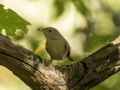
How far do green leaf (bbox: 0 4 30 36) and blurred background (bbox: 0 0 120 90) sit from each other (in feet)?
2.42

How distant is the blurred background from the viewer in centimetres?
334

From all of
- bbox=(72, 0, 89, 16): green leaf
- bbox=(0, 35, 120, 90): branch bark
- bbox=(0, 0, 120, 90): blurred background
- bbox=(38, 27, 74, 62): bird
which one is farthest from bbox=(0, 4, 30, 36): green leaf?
bbox=(72, 0, 89, 16): green leaf

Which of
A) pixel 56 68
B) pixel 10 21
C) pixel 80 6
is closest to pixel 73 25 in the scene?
pixel 80 6

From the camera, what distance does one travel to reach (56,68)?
262cm

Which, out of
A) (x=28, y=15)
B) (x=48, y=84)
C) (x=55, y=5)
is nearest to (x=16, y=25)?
(x=48, y=84)

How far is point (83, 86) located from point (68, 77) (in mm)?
138

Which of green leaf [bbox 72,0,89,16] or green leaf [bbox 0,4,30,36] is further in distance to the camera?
green leaf [bbox 72,0,89,16]

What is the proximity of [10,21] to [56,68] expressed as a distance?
0.59m

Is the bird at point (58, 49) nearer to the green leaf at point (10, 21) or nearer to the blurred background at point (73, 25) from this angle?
the blurred background at point (73, 25)

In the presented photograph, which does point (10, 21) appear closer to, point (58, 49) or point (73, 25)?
point (58, 49)

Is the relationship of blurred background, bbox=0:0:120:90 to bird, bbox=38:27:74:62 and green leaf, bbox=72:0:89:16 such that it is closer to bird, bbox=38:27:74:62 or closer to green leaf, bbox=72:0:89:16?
green leaf, bbox=72:0:89:16

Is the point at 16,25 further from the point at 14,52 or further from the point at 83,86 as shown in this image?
the point at 83,86

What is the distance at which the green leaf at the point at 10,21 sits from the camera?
2176 mm

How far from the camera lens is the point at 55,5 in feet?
11.0
